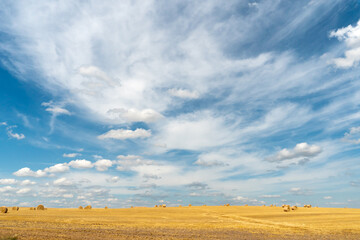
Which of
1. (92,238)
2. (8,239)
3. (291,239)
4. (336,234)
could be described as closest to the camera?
(8,239)

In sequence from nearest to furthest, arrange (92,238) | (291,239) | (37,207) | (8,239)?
1. (8,239)
2. (92,238)
3. (291,239)
4. (37,207)

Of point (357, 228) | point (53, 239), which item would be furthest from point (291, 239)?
point (53, 239)

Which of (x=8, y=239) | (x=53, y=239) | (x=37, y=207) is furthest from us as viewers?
(x=37, y=207)

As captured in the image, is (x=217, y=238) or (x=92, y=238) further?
(x=217, y=238)

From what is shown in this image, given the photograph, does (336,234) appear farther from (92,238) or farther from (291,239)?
(92,238)

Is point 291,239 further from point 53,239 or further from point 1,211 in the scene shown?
point 1,211

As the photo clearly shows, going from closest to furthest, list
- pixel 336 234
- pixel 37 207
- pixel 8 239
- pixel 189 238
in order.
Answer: pixel 8 239
pixel 189 238
pixel 336 234
pixel 37 207

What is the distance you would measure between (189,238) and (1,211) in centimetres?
4021

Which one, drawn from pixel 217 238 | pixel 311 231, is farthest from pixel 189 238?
pixel 311 231

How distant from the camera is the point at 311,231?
32.2 metres

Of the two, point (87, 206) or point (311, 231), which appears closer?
point (311, 231)

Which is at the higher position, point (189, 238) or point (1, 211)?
point (1, 211)

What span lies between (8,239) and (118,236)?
28.3 feet

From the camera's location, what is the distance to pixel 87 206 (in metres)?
65.3
